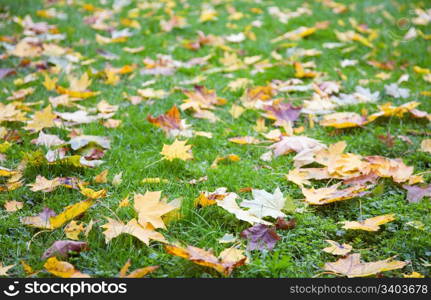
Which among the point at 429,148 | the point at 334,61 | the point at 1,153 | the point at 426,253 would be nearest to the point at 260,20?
the point at 334,61

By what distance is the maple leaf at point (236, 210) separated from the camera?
5.42ft

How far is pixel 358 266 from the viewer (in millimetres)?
1455

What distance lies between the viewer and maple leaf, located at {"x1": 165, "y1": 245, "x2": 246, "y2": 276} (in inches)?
55.1

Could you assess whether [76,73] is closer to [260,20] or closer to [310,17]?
[260,20]

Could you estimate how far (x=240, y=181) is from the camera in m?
2.01

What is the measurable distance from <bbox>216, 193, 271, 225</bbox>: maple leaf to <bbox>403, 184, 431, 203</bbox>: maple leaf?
647 millimetres

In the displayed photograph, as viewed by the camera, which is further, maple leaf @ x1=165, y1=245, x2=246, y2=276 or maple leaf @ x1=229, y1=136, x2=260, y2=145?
maple leaf @ x1=229, y1=136, x2=260, y2=145

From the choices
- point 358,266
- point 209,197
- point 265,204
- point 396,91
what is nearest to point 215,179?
point 209,197

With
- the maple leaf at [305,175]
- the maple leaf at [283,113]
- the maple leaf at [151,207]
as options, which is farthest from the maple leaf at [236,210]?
the maple leaf at [283,113]

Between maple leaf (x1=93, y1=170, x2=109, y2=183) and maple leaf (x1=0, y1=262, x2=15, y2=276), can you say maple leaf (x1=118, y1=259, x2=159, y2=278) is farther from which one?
maple leaf (x1=93, y1=170, x2=109, y2=183)

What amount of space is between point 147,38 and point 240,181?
8.62 ft

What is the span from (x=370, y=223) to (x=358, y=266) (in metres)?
0.26

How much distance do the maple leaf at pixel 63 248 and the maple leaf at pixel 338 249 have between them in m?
0.84

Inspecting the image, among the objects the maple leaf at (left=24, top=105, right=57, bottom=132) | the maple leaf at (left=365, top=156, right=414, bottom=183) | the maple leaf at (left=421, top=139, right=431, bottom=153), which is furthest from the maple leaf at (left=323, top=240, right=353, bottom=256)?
the maple leaf at (left=24, top=105, right=57, bottom=132)
